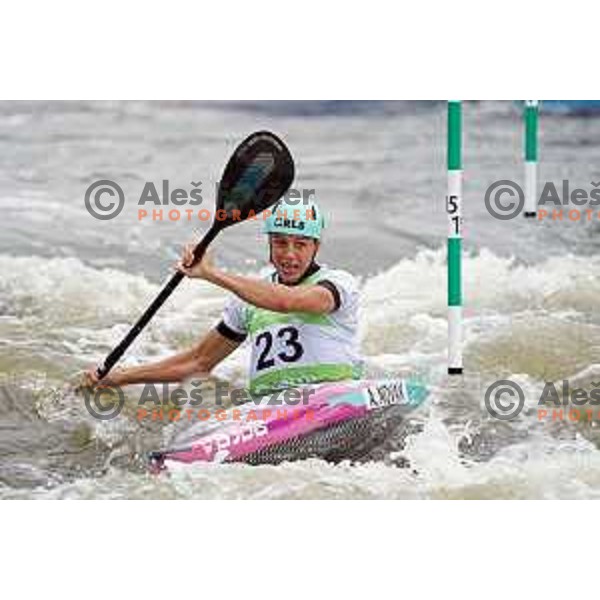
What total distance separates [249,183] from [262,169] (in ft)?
0.16

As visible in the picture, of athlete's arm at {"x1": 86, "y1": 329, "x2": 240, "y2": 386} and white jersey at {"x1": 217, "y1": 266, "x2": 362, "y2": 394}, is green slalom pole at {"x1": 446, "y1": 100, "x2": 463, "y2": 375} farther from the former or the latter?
athlete's arm at {"x1": 86, "y1": 329, "x2": 240, "y2": 386}

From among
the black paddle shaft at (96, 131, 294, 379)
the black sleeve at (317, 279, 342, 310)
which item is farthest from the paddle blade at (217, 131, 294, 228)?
the black sleeve at (317, 279, 342, 310)

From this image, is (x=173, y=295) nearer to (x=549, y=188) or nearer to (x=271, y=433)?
(x=271, y=433)

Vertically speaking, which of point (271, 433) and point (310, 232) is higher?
point (310, 232)

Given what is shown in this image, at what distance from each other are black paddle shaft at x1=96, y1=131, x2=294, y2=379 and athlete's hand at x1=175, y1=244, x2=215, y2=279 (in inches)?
0.5

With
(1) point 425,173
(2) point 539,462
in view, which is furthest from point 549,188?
(2) point 539,462

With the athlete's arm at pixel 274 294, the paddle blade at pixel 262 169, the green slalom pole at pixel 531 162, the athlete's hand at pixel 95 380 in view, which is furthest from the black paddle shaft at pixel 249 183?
the green slalom pole at pixel 531 162

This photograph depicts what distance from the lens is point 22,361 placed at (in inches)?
242

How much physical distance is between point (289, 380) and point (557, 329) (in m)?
0.71

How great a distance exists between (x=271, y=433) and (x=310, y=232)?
52cm

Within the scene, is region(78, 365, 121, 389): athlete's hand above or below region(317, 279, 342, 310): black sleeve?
below

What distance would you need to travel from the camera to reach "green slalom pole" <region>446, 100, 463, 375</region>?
6.10 m

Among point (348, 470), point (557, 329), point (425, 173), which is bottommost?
point (348, 470)

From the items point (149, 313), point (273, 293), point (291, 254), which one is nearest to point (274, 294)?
point (273, 293)
